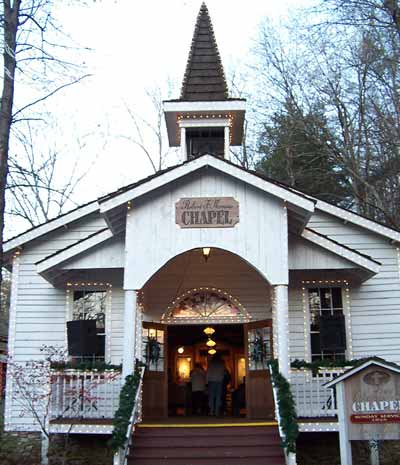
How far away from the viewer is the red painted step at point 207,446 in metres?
11.2

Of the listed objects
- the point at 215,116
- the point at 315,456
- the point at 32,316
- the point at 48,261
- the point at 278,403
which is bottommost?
the point at 315,456

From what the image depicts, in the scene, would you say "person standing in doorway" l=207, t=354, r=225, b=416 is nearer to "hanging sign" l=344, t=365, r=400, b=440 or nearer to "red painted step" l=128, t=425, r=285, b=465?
"red painted step" l=128, t=425, r=285, b=465

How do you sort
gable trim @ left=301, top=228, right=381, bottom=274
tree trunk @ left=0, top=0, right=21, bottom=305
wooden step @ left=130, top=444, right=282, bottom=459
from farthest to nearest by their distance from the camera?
1. gable trim @ left=301, top=228, right=381, bottom=274
2. tree trunk @ left=0, top=0, right=21, bottom=305
3. wooden step @ left=130, top=444, right=282, bottom=459

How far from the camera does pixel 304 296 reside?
14.8m

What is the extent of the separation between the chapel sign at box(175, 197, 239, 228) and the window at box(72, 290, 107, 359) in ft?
11.8

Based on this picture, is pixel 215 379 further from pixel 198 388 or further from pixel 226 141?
pixel 226 141

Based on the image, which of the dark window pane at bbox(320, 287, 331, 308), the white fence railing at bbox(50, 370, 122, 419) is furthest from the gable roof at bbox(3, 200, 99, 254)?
the dark window pane at bbox(320, 287, 331, 308)

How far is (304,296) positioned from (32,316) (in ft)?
21.0

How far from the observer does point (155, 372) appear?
14.6 metres

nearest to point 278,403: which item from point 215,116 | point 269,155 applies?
point 215,116

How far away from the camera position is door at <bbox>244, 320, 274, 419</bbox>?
46.5 feet

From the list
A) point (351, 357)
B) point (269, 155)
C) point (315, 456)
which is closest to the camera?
point (315, 456)

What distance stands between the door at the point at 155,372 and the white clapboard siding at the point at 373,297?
444cm

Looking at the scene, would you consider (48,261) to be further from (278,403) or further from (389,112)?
(389,112)
